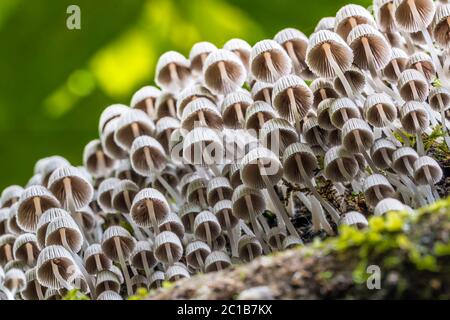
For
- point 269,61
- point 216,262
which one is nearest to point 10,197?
point 216,262

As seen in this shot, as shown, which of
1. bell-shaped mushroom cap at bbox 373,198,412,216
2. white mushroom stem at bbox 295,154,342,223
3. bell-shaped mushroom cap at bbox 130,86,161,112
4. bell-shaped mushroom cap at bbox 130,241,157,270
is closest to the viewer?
bell-shaped mushroom cap at bbox 373,198,412,216

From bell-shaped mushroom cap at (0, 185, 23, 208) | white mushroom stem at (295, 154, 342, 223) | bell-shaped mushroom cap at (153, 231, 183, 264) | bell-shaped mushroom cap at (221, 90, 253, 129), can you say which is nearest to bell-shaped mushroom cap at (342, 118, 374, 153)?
white mushroom stem at (295, 154, 342, 223)

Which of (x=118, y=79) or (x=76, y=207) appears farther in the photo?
(x=118, y=79)

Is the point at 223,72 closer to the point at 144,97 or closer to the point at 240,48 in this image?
the point at 240,48

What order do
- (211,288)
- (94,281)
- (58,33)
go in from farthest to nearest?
(58,33) < (94,281) < (211,288)

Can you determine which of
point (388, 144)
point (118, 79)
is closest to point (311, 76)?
point (388, 144)

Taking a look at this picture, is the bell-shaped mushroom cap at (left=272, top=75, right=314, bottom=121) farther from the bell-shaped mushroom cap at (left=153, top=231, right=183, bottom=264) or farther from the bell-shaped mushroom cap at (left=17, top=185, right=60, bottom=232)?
the bell-shaped mushroom cap at (left=17, top=185, right=60, bottom=232)

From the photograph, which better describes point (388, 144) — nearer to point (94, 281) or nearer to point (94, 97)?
point (94, 281)

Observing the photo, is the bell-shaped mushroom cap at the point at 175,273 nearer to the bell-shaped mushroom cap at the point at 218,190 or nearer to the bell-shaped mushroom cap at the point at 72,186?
the bell-shaped mushroom cap at the point at 218,190
